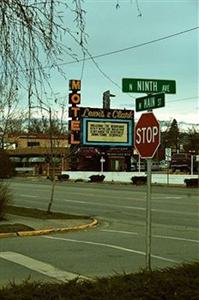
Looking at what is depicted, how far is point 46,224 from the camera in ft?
61.5

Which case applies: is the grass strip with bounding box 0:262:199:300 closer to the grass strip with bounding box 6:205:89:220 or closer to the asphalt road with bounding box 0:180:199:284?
the asphalt road with bounding box 0:180:199:284

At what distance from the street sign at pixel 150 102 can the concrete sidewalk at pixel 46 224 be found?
799cm

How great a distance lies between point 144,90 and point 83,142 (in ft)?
214

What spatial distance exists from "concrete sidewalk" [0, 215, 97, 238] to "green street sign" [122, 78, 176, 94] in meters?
8.23

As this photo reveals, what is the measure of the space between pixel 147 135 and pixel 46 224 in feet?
35.0

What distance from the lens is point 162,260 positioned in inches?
442

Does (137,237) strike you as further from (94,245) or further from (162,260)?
(162,260)

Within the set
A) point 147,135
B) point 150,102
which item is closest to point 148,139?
point 147,135

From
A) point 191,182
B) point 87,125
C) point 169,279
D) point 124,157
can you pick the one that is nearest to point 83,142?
point 87,125

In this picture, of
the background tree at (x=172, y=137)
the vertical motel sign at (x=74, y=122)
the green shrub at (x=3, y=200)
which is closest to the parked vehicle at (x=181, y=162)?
the vertical motel sign at (x=74, y=122)

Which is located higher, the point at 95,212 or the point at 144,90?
the point at 144,90

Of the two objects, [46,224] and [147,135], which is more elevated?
[147,135]

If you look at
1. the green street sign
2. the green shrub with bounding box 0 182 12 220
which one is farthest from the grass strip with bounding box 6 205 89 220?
the green street sign

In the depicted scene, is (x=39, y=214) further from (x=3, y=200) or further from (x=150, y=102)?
(x=150, y=102)
